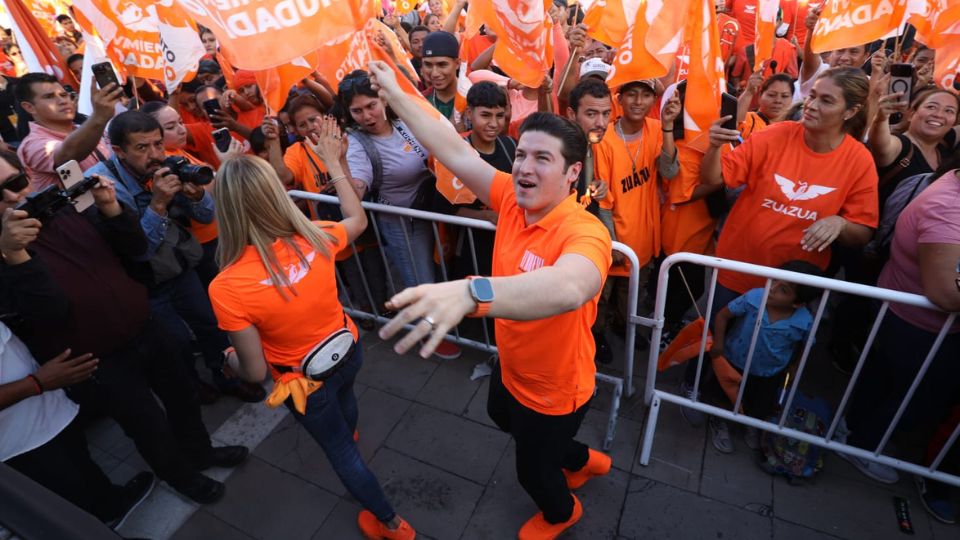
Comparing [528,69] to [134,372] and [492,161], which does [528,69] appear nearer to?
[492,161]

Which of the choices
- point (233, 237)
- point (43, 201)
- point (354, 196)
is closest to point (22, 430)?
point (43, 201)

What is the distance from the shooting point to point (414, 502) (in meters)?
3.08

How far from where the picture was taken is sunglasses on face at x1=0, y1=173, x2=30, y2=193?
223 centimetres

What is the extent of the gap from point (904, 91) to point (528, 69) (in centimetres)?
253

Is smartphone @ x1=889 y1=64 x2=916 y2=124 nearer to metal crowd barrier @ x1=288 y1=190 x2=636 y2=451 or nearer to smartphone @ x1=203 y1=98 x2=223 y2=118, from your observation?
metal crowd barrier @ x1=288 y1=190 x2=636 y2=451

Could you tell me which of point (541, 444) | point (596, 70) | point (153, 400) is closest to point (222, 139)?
point (153, 400)

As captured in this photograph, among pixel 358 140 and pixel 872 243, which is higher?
pixel 358 140

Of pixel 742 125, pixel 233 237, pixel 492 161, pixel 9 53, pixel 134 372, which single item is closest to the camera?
pixel 233 237

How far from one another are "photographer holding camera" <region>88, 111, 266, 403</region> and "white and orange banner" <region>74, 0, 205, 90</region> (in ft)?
4.27

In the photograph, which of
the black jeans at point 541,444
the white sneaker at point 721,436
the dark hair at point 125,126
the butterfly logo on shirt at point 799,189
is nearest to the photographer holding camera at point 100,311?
the dark hair at point 125,126

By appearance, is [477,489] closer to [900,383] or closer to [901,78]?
[900,383]

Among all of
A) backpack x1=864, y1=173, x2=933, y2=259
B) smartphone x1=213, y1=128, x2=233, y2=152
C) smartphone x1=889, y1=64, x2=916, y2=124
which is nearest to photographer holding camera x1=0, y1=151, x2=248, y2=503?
smartphone x1=213, y1=128, x2=233, y2=152

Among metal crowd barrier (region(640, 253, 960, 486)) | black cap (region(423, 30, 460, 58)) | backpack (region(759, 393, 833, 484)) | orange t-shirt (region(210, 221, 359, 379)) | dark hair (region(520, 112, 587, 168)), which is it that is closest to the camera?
dark hair (region(520, 112, 587, 168))

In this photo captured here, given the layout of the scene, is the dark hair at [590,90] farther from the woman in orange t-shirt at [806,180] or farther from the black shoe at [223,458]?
the black shoe at [223,458]
